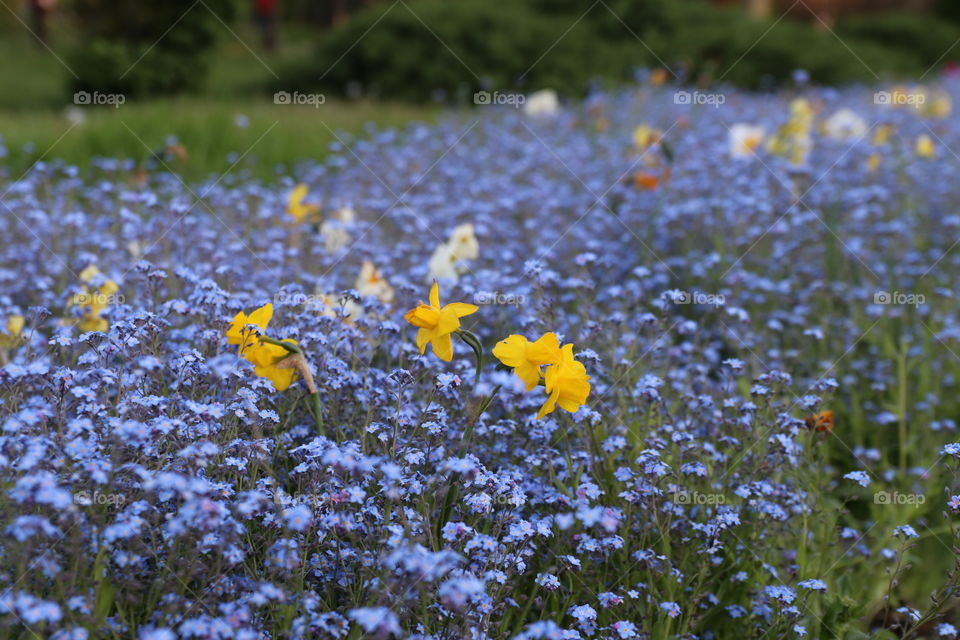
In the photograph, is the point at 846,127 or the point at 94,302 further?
the point at 846,127

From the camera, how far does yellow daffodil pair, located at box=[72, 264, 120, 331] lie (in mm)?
3047

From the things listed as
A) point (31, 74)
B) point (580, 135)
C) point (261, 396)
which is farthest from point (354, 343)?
point (31, 74)

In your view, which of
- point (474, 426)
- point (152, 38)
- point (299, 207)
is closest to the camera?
point (474, 426)

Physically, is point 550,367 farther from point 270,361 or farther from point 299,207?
point 299,207

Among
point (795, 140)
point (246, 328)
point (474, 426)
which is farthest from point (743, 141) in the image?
point (246, 328)

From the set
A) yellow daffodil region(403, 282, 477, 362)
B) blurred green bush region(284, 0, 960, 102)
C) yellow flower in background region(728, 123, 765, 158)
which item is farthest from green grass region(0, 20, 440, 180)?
yellow daffodil region(403, 282, 477, 362)

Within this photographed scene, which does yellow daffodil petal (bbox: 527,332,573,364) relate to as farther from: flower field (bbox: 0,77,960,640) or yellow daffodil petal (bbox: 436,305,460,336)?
yellow daffodil petal (bbox: 436,305,460,336)

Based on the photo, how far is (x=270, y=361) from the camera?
2275mm

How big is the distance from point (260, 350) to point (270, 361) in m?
0.04

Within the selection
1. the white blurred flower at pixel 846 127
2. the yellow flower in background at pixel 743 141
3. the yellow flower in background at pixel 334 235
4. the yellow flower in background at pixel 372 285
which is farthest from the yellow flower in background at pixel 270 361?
the white blurred flower at pixel 846 127

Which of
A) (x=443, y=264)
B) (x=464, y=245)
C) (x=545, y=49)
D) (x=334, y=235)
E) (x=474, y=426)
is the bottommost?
(x=474, y=426)

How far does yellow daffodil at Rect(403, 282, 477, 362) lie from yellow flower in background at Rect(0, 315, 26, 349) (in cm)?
146

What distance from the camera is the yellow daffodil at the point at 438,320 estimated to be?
226 cm

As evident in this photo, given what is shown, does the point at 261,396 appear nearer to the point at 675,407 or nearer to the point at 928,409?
the point at 675,407
